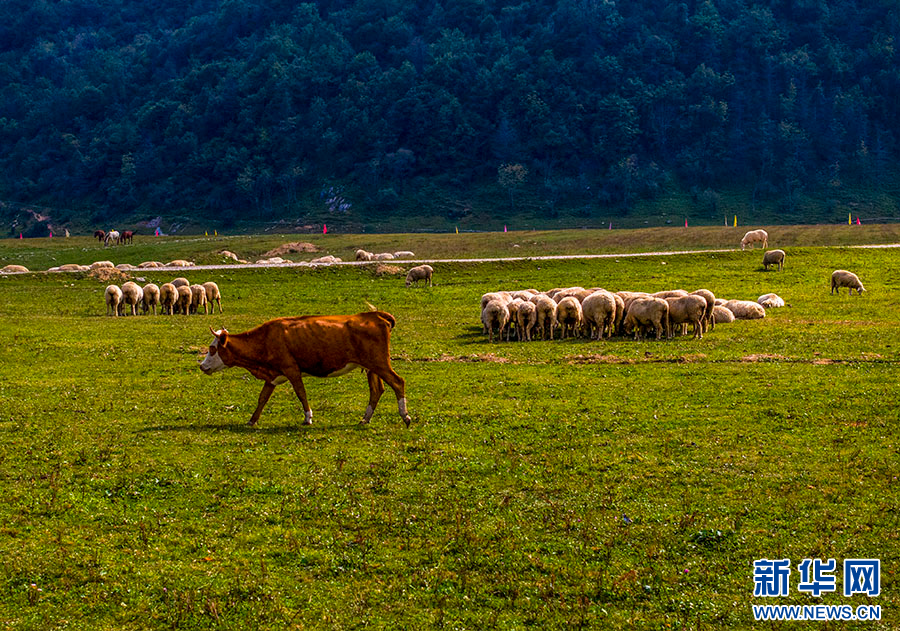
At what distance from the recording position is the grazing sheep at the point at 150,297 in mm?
48094

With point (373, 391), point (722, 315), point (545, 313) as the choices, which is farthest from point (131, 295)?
point (373, 391)

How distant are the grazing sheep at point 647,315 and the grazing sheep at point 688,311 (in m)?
0.45

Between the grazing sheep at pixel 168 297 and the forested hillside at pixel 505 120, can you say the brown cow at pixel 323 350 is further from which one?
the forested hillside at pixel 505 120

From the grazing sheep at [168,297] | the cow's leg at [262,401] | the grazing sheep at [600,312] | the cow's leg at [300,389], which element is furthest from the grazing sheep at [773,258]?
the cow's leg at [262,401]

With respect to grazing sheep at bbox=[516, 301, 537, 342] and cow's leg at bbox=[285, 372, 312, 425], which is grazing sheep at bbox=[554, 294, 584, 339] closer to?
grazing sheep at bbox=[516, 301, 537, 342]

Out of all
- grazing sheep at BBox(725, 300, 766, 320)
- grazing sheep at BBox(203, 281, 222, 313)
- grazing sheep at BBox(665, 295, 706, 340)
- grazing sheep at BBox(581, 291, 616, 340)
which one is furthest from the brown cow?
grazing sheep at BBox(203, 281, 222, 313)

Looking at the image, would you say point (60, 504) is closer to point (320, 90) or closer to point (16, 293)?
point (16, 293)

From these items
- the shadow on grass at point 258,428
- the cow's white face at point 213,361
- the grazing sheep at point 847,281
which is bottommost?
the grazing sheep at point 847,281

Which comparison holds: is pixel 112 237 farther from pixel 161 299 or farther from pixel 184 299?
pixel 184 299

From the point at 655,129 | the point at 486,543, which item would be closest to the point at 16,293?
the point at 486,543

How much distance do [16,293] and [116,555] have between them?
47.9 m

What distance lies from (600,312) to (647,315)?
173cm

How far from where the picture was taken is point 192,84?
179m

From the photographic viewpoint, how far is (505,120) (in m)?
160
